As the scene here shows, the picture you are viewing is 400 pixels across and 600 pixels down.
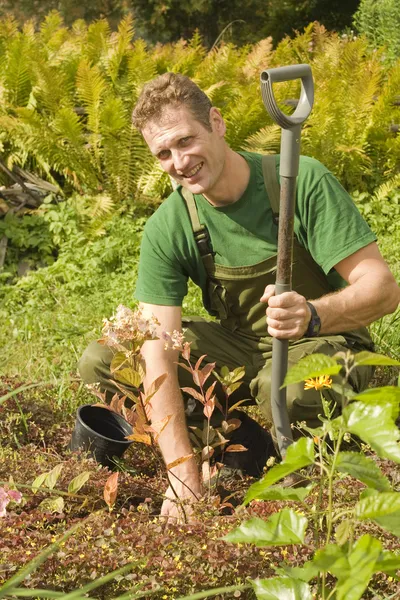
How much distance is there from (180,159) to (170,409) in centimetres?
100

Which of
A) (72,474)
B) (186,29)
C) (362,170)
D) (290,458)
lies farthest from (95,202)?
(186,29)

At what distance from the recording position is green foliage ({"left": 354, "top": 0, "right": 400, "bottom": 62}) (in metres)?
10.6

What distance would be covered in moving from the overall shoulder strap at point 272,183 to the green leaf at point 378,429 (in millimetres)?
2024

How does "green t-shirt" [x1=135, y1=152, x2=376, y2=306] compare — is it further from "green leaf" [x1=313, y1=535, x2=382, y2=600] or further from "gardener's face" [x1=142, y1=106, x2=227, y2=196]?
"green leaf" [x1=313, y1=535, x2=382, y2=600]

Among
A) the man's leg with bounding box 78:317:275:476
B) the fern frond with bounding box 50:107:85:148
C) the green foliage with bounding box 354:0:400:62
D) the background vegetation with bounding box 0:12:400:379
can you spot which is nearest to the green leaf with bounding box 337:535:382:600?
the man's leg with bounding box 78:317:275:476

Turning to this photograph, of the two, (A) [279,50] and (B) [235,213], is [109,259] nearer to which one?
(B) [235,213]

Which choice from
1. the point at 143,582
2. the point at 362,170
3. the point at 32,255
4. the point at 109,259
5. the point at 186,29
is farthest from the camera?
the point at 186,29

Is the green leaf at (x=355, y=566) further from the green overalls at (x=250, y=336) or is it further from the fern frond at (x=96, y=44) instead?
the fern frond at (x=96, y=44)

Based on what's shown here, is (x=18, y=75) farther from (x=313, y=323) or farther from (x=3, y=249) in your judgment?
(x=313, y=323)

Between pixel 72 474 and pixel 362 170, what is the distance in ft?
17.5

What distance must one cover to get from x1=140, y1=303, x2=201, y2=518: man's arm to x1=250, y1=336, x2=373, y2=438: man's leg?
1.17 ft

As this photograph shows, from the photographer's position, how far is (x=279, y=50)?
9898mm

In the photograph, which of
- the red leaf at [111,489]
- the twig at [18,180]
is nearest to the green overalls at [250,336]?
the red leaf at [111,489]

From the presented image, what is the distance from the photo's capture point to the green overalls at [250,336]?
3676 millimetres
